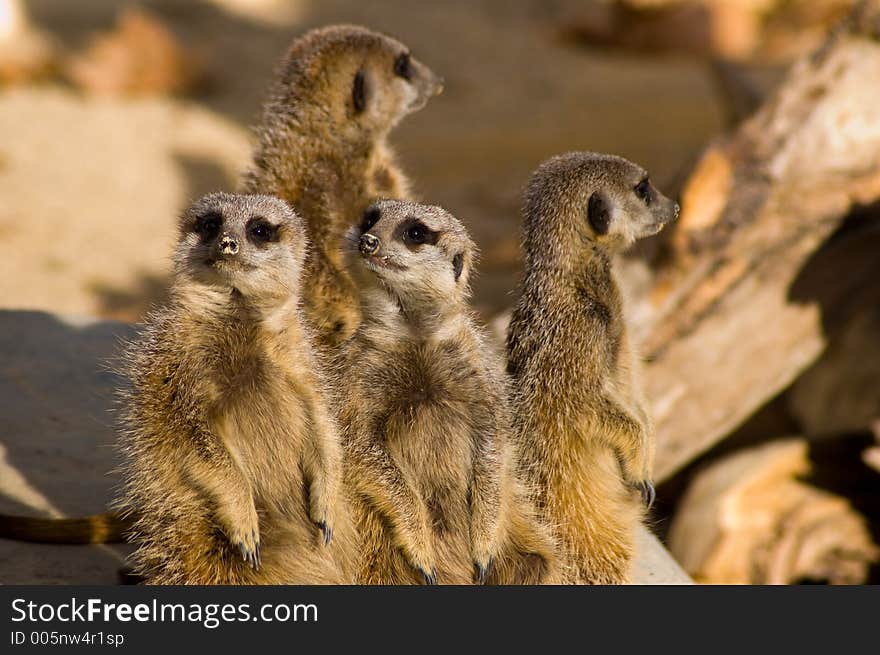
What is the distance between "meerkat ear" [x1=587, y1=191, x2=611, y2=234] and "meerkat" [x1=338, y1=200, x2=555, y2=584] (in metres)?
0.33

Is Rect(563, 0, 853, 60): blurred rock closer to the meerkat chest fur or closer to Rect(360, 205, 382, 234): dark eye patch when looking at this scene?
Rect(360, 205, 382, 234): dark eye patch

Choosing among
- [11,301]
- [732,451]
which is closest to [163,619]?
[732,451]

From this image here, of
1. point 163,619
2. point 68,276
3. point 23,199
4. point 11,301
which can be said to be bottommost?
point 163,619

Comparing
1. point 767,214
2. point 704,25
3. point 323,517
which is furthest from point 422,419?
point 704,25

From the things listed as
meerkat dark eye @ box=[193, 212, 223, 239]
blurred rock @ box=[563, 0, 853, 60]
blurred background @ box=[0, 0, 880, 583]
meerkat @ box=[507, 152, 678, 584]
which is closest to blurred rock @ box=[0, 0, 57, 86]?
blurred background @ box=[0, 0, 880, 583]

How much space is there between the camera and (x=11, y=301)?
20.4 feet

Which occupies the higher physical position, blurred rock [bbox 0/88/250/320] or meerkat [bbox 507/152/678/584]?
blurred rock [bbox 0/88/250/320]

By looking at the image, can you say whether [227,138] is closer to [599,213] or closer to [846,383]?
[846,383]

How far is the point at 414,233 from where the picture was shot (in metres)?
2.46

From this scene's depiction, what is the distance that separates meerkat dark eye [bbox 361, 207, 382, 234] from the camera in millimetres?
Result: 2453

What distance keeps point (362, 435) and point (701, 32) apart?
8888mm

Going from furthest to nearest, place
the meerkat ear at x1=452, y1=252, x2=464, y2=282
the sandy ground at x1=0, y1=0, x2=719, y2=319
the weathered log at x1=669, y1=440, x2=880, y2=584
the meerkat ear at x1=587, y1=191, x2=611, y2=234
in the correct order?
the sandy ground at x1=0, y1=0, x2=719, y2=319
the weathered log at x1=669, y1=440, x2=880, y2=584
the meerkat ear at x1=587, y1=191, x2=611, y2=234
the meerkat ear at x1=452, y1=252, x2=464, y2=282

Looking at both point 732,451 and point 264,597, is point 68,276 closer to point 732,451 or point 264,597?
point 732,451

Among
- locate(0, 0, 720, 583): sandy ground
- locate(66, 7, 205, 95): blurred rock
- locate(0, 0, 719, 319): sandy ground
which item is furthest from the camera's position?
locate(66, 7, 205, 95): blurred rock
